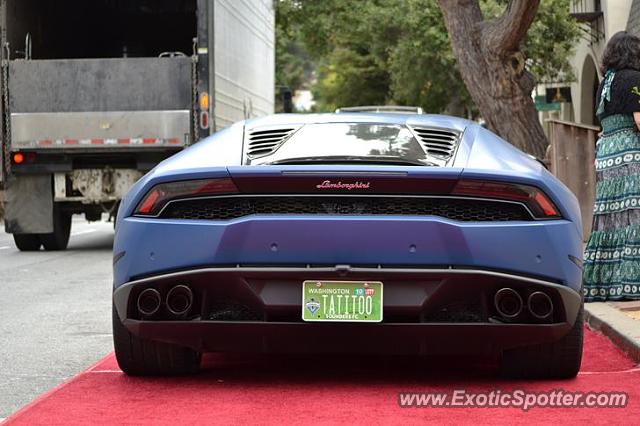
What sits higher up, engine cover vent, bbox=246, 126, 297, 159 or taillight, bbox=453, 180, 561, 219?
engine cover vent, bbox=246, 126, 297, 159

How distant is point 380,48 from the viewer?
50312 millimetres

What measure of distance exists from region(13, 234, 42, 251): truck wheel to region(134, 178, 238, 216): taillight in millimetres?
13117

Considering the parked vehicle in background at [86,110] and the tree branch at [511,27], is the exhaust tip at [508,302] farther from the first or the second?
the parked vehicle in background at [86,110]

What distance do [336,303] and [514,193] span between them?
89cm

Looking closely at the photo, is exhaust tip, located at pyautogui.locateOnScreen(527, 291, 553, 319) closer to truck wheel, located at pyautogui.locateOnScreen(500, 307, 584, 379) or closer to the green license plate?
truck wheel, located at pyautogui.locateOnScreen(500, 307, 584, 379)

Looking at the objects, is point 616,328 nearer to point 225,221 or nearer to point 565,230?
point 565,230

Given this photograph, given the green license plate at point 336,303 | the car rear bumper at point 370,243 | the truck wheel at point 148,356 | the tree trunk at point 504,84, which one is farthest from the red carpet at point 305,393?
the tree trunk at point 504,84

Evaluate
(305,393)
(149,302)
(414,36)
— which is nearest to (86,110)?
(149,302)

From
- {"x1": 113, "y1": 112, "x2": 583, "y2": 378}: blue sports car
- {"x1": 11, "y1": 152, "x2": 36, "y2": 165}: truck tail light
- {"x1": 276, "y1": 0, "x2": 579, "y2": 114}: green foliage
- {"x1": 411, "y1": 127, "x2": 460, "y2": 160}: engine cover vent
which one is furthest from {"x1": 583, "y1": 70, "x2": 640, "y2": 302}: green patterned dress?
{"x1": 276, "y1": 0, "x2": 579, "y2": 114}: green foliage

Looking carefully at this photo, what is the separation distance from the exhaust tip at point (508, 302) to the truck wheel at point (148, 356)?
1.44m

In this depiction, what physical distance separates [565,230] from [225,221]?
1454 mm

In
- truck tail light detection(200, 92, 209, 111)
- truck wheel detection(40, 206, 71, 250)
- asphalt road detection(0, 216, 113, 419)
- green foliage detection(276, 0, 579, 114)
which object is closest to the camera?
asphalt road detection(0, 216, 113, 419)

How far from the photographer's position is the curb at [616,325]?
709 centimetres

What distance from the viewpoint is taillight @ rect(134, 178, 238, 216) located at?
5766mm
